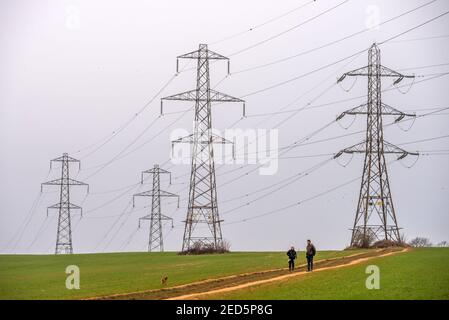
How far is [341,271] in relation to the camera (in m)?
44.1

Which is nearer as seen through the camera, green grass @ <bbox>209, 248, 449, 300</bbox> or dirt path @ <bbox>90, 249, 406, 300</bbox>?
green grass @ <bbox>209, 248, 449, 300</bbox>

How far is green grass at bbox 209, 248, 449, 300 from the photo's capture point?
107 ft

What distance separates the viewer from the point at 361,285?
118 feet

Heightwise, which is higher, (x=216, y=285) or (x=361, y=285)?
(x=361, y=285)

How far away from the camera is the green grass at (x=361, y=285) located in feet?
107

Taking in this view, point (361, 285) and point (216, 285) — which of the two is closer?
point (361, 285)

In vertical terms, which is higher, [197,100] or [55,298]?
[197,100]

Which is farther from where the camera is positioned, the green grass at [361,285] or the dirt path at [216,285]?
the dirt path at [216,285]
